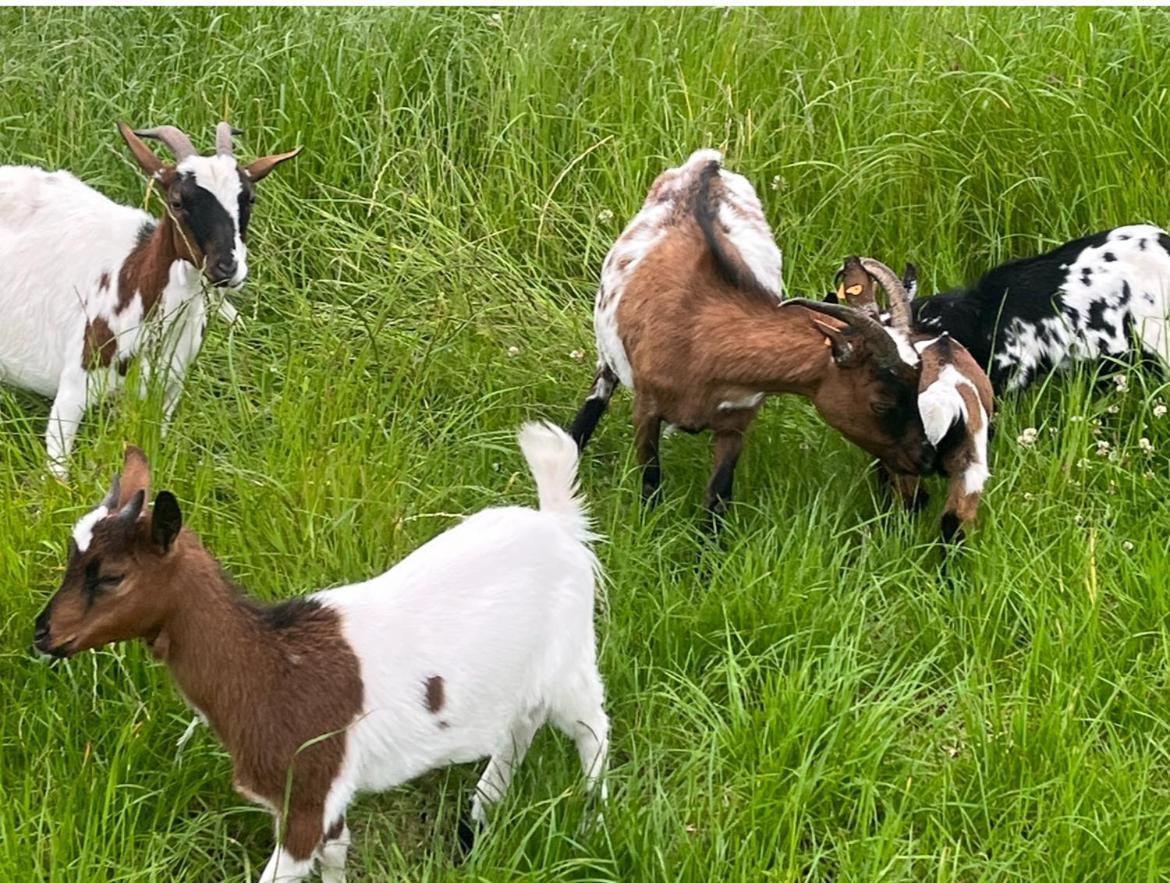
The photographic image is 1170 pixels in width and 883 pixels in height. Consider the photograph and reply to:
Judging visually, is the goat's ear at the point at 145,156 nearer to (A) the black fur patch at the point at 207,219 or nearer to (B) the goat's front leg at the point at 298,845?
(A) the black fur patch at the point at 207,219

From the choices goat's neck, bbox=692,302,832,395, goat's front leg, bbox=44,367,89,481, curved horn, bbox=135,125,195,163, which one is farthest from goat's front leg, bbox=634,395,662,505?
goat's front leg, bbox=44,367,89,481

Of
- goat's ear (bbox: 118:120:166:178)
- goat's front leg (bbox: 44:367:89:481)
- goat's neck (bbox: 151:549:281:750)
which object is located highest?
goat's ear (bbox: 118:120:166:178)

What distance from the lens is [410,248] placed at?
20.1ft

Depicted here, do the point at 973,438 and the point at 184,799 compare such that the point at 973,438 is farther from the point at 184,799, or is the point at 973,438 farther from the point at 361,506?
the point at 184,799

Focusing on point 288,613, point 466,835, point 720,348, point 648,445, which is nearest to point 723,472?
point 648,445

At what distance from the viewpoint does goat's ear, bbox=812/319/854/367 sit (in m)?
4.69

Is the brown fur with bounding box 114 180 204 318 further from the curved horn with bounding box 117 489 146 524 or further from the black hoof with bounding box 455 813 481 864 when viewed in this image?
the black hoof with bounding box 455 813 481 864

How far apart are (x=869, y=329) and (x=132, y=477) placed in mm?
2165

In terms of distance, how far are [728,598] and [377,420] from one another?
47.1 inches

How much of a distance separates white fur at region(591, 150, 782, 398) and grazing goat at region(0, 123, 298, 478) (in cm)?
110

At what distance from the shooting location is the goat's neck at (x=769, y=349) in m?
4.80

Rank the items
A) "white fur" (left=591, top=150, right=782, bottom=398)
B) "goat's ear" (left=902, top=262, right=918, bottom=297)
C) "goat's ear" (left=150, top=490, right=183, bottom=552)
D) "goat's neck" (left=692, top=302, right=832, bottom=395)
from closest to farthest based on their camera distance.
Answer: "goat's ear" (left=150, top=490, right=183, bottom=552), "goat's neck" (left=692, top=302, right=832, bottom=395), "white fur" (left=591, top=150, right=782, bottom=398), "goat's ear" (left=902, top=262, right=918, bottom=297)

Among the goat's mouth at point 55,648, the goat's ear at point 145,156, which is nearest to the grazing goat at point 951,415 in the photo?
the goat's ear at point 145,156

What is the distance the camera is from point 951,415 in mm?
4664
